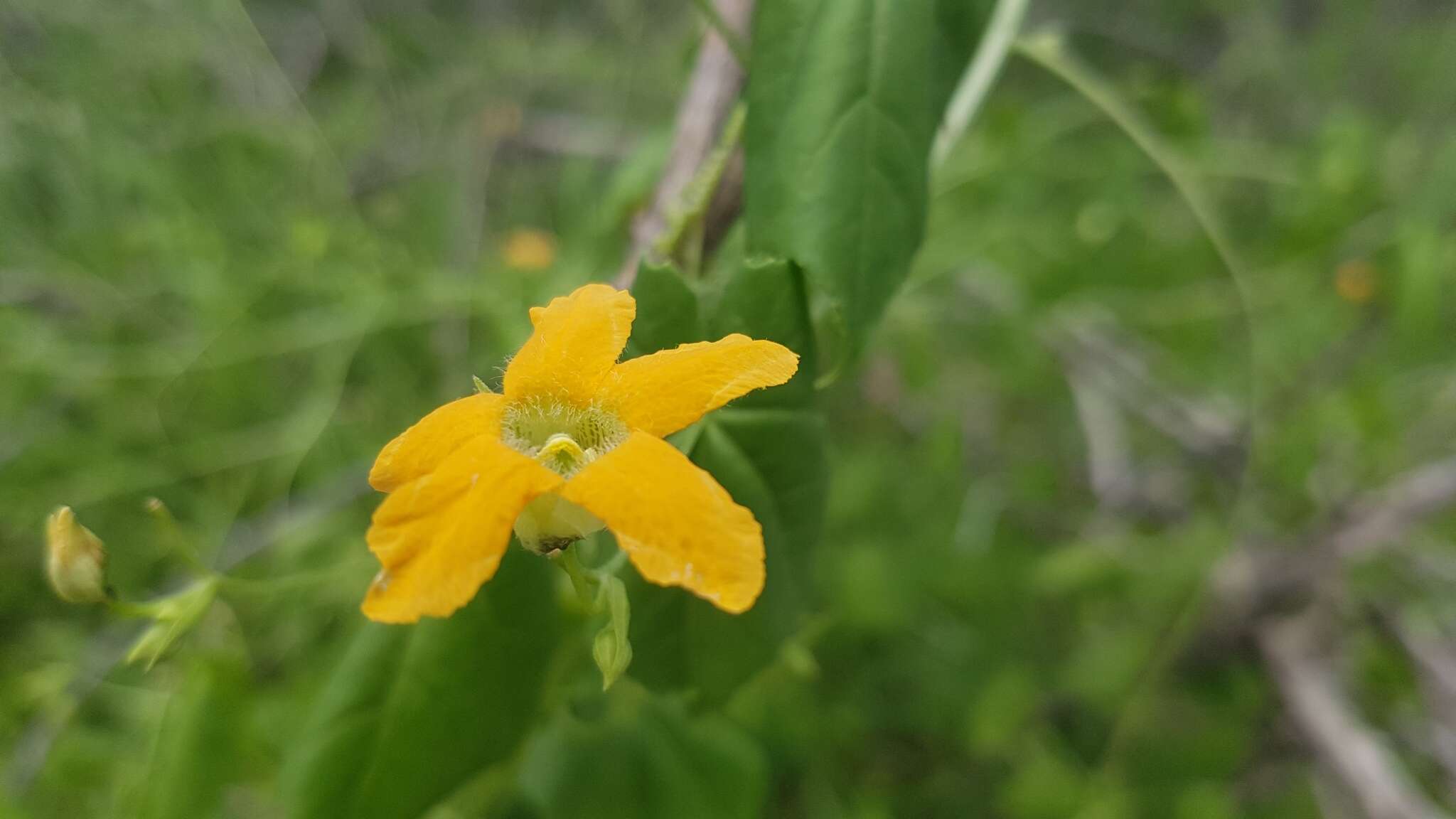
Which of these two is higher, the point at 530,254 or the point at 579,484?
the point at 579,484

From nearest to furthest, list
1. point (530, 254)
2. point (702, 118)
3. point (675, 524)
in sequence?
1. point (675, 524)
2. point (702, 118)
3. point (530, 254)

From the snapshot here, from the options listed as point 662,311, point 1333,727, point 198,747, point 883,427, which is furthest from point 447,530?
point 883,427

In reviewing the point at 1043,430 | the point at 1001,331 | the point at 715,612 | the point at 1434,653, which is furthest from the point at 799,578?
the point at 1043,430

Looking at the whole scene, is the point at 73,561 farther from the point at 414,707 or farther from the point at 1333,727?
the point at 1333,727

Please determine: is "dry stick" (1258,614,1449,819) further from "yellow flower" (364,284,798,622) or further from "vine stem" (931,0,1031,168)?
"yellow flower" (364,284,798,622)

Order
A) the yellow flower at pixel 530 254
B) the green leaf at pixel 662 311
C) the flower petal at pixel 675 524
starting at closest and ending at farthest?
the flower petal at pixel 675 524
the green leaf at pixel 662 311
the yellow flower at pixel 530 254

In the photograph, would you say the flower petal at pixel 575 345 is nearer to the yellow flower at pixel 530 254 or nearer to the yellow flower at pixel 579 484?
the yellow flower at pixel 579 484

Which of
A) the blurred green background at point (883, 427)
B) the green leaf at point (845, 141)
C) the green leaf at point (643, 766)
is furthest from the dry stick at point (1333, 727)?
the green leaf at point (845, 141)
